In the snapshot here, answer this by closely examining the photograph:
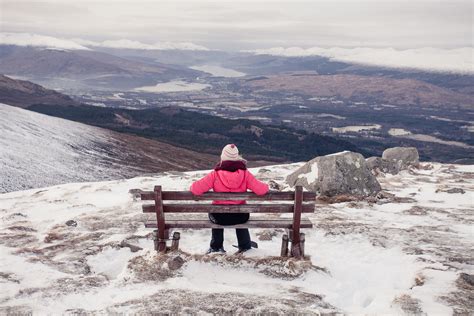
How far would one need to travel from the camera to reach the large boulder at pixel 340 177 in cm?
2738

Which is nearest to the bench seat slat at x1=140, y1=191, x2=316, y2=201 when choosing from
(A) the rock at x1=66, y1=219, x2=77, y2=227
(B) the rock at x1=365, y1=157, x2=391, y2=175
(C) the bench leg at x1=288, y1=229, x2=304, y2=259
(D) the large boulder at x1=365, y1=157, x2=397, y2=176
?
(C) the bench leg at x1=288, y1=229, x2=304, y2=259

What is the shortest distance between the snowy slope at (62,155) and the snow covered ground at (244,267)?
28.2 meters

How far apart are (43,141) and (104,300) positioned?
6373cm

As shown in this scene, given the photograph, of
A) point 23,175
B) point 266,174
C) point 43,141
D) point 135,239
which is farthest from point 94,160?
point 135,239

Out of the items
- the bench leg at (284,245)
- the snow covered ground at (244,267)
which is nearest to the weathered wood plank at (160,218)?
the snow covered ground at (244,267)

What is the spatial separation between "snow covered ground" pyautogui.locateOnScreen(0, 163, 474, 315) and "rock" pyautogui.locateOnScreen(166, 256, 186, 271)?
0.04 m

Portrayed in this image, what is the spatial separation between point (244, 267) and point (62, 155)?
55613mm

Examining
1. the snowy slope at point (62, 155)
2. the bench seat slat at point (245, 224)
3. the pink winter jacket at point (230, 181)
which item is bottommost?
the snowy slope at point (62, 155)

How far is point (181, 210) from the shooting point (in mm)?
13039

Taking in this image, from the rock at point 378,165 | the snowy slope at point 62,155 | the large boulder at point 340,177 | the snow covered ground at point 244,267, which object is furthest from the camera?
the snowy slope at point 62,155

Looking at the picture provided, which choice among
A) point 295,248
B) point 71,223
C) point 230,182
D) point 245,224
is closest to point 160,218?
point 230,182

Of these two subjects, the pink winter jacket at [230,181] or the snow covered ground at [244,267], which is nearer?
the snow covered ground at [244,267]

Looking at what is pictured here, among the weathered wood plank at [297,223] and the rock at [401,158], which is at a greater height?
the weathered wood plank at [297,223]

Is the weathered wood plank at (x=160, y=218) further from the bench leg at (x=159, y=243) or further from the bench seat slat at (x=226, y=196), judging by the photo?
the bench seat slat at (x=226, y=196)
